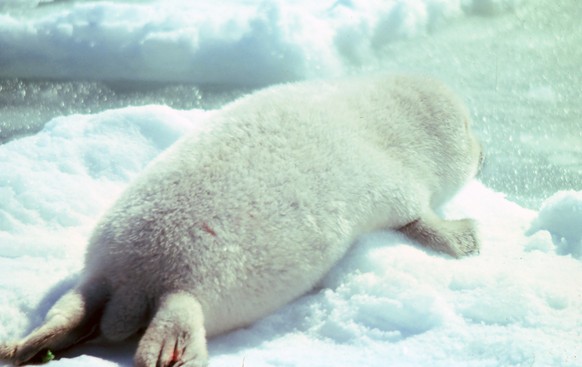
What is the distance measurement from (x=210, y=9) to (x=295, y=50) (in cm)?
107

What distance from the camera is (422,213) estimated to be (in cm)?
265

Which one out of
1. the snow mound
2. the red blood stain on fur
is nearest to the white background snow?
the snow mound

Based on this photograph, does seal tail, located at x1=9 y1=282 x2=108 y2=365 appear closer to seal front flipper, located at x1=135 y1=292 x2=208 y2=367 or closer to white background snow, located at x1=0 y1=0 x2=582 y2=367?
white background snow, located at x1=0 y1=0 x2=582 y2=367

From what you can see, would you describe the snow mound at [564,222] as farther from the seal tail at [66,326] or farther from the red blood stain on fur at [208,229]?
the seal tail at [66,326]

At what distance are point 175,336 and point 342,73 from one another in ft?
12.2

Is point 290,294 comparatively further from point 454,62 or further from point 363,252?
point 454,62

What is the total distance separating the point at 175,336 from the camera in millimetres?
1883

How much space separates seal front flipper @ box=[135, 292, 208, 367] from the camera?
5.98 ft

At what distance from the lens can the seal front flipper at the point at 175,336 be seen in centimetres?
182

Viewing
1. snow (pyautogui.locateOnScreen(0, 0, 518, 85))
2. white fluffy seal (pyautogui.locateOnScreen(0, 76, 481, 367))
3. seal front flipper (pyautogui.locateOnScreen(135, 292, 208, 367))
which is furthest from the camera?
snow (pyautogui.locateOnScreen(0, 0, 518, 85))

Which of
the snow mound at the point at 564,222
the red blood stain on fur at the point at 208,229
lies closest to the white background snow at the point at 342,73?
the snow mound at the point at 564,222

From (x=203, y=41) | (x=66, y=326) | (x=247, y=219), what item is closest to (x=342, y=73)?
(x=203, y=41)

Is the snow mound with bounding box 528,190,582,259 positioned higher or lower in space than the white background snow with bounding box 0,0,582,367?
higher

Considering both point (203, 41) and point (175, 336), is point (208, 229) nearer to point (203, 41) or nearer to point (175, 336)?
point (175, 336)
